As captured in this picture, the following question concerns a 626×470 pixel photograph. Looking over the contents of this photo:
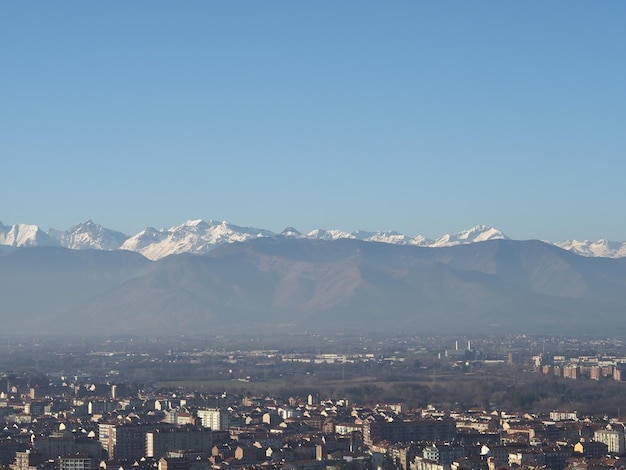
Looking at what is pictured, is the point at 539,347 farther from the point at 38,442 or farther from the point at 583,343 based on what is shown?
the point at 38,442

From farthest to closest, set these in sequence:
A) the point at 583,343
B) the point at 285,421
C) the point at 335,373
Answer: the point at 583,343, the point at 335,373, the point at 285,421

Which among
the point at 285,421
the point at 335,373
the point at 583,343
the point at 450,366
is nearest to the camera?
the point at 285,421

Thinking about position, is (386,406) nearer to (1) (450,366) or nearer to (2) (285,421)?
(2) (285,421)

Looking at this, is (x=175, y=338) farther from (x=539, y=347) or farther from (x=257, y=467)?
(x=257, y=467)

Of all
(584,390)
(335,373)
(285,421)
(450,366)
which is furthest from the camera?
(450,366)

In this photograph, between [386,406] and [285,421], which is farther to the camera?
[386,406]

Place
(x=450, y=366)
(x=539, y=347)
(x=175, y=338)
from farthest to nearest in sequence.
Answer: (x=175, y=338)
(x=539, y=347)
(x=450, y=366)

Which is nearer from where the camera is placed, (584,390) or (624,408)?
(624,408)

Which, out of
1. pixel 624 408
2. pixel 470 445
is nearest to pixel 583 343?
pixel 624 408

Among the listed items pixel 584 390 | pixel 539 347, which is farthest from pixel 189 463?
pixel 539 347
